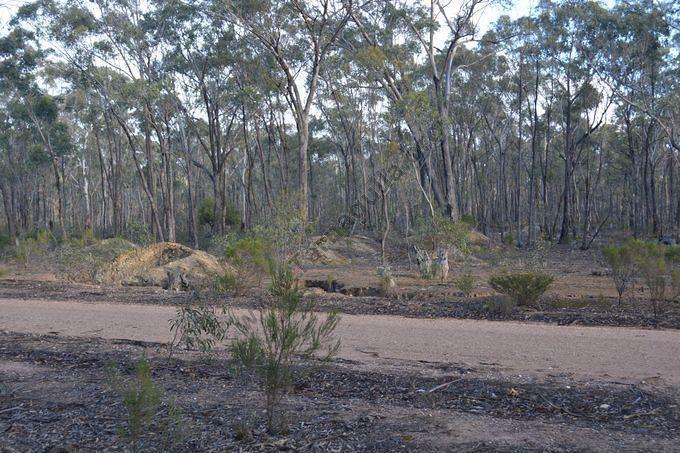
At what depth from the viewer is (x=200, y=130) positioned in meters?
51.2

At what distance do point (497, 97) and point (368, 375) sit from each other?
4389cm

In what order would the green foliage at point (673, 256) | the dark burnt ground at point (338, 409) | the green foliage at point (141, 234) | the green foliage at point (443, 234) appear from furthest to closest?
the green foliage at point (141, 234)
the green foliage at point (443, 234)
the green foliage at point (673, 256)
the dark burnt ground at point (338, 409)

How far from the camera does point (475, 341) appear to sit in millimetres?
10328

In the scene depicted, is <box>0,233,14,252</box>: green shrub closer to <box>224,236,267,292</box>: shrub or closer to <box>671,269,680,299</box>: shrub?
<box>224,236,267,292</box>: shrub

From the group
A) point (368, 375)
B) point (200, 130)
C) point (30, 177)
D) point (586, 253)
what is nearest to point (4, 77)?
point (200, 130)

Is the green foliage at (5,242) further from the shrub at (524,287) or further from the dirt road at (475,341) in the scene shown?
the shrub at (524,287)

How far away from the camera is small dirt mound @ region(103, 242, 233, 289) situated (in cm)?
2092

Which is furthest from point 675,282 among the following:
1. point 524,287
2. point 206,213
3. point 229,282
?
point 206,213

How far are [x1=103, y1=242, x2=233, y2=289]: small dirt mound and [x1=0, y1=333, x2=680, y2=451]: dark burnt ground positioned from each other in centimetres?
1206

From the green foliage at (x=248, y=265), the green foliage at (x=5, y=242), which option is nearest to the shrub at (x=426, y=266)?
the green foliage at (x=248, y=265)

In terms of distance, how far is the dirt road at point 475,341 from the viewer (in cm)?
848

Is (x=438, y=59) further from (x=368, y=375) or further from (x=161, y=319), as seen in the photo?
(x=368, y=375)

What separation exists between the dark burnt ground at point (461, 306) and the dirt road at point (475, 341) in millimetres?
733

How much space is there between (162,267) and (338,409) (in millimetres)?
16440
